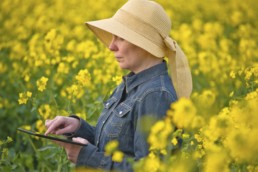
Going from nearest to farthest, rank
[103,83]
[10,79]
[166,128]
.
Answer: [166,128]
[103,83]
[10,79]

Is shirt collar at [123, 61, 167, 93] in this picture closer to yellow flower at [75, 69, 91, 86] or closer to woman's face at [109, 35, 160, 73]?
woman's face at [109, 35, 160, 73]

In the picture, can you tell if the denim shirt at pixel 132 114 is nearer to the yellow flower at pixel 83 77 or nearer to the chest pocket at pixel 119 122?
the chest pocket at pixel 119 122

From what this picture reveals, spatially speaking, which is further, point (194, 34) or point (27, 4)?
point (27, 4)

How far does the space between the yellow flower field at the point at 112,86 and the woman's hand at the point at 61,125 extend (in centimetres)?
32

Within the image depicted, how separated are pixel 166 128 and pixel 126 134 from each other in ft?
1.84

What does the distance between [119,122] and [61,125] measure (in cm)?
31

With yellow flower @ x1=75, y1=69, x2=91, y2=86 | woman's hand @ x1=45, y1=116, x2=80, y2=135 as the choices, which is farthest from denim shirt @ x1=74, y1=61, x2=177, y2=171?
yellow flower @ x1=75, y1=69, x2=91, y2=86

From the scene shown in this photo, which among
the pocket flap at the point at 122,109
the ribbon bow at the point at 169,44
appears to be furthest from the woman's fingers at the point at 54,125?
the ribbon bow at the point at 169,44

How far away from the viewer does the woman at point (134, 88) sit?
2.66 m

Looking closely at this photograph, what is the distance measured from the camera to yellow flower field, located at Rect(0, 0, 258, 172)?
2.29m

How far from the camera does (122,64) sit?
2793 mm

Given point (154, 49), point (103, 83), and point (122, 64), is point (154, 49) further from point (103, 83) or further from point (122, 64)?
point (103, 83)

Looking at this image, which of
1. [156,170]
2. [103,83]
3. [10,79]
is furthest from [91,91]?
[156,170]

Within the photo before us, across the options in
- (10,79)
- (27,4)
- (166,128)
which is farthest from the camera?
(27,4)
